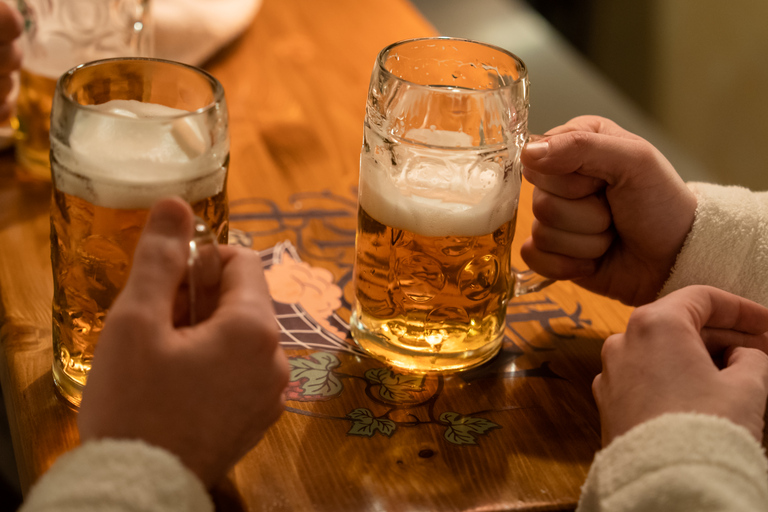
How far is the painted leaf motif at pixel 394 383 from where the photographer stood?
24.4 inches

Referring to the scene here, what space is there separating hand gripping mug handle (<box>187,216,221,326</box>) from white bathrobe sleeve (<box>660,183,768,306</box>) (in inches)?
17.5

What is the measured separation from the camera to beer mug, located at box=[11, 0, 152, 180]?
2.81ft

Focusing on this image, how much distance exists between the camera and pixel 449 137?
0.60m

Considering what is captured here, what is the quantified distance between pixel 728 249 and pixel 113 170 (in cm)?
54

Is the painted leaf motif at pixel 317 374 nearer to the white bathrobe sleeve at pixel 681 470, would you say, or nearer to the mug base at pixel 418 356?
the mug base at pixel 418 356

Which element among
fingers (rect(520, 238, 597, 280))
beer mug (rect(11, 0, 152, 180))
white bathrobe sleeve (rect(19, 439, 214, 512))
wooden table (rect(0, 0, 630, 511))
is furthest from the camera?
beer mug (rect(11, 0, 152, 180))

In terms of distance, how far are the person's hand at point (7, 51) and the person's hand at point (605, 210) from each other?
548mm

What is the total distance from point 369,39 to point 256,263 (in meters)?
0.89

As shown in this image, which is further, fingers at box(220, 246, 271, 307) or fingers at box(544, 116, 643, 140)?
fingers at box(544, 116, 643, 140)

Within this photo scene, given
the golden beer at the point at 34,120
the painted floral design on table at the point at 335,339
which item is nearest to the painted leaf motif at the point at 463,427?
the painted floral design on table at the point at 335,339

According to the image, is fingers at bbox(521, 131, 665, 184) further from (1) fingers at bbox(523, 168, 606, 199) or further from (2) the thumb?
(2) the thumb

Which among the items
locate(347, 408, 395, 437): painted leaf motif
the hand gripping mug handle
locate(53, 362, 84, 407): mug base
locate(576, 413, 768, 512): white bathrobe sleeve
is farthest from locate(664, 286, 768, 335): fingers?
locate(53, 362, 84, 407): mug base

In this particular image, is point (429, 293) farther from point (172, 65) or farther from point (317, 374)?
point (172, 65)

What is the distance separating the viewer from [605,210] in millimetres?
729
